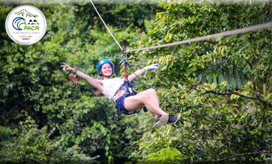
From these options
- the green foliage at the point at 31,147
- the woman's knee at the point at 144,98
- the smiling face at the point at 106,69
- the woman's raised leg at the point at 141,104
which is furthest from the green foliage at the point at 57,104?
the woman's knee at the point at 144,98

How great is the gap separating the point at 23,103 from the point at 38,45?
5.08ft

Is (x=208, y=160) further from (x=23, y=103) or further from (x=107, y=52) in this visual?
(x=23, y=103)

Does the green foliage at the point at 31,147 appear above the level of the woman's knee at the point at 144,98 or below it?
below

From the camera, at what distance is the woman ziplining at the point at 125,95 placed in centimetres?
255

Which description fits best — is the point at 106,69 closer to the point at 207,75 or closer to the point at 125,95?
the point at 125,95

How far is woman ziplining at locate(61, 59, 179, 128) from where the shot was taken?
8.38 feet

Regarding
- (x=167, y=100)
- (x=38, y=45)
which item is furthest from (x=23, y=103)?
(x=167, y=100)

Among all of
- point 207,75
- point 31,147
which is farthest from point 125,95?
point 31,147

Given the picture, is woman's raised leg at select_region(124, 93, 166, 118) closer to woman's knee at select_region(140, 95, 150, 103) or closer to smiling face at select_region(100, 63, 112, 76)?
woman's knee at select_region(140, 95, 150, 103)

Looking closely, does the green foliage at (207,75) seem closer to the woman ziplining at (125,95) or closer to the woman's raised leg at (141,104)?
the woman ziplining at (125,95)

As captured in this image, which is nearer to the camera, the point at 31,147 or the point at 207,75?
the point at 207,75

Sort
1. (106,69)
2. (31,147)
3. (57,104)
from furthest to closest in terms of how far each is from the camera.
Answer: (57,104), (31,147), (106,69)

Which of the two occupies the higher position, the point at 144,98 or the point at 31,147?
the point at 144,98

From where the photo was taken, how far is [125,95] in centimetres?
282
